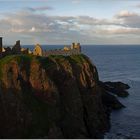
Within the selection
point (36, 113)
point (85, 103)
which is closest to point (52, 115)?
point (36, 113)

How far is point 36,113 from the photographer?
6594 cm

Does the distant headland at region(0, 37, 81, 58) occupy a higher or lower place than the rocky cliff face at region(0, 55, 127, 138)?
higher

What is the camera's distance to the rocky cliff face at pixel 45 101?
64.4 m

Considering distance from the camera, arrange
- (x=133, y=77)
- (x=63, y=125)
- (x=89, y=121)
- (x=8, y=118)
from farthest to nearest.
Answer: (x=133, y=77), (x=89, y=121), (x=63, y=125), (x=8, y=118)

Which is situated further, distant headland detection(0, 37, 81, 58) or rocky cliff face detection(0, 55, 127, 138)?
distant headland detection(0, 37, 81, 58)

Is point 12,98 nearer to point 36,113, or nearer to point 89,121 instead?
point 36,113

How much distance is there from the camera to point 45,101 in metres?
68.3

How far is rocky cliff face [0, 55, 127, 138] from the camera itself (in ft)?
211

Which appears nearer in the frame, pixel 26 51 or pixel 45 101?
pixel 45 101

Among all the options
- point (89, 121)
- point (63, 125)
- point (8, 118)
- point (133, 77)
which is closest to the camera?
point (8, 118)

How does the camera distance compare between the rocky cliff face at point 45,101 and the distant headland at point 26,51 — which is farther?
the distant headland at point 26,51

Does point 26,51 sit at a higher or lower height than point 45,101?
higher

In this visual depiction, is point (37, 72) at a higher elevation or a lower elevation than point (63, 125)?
higher

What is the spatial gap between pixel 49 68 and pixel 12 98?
10677mm
